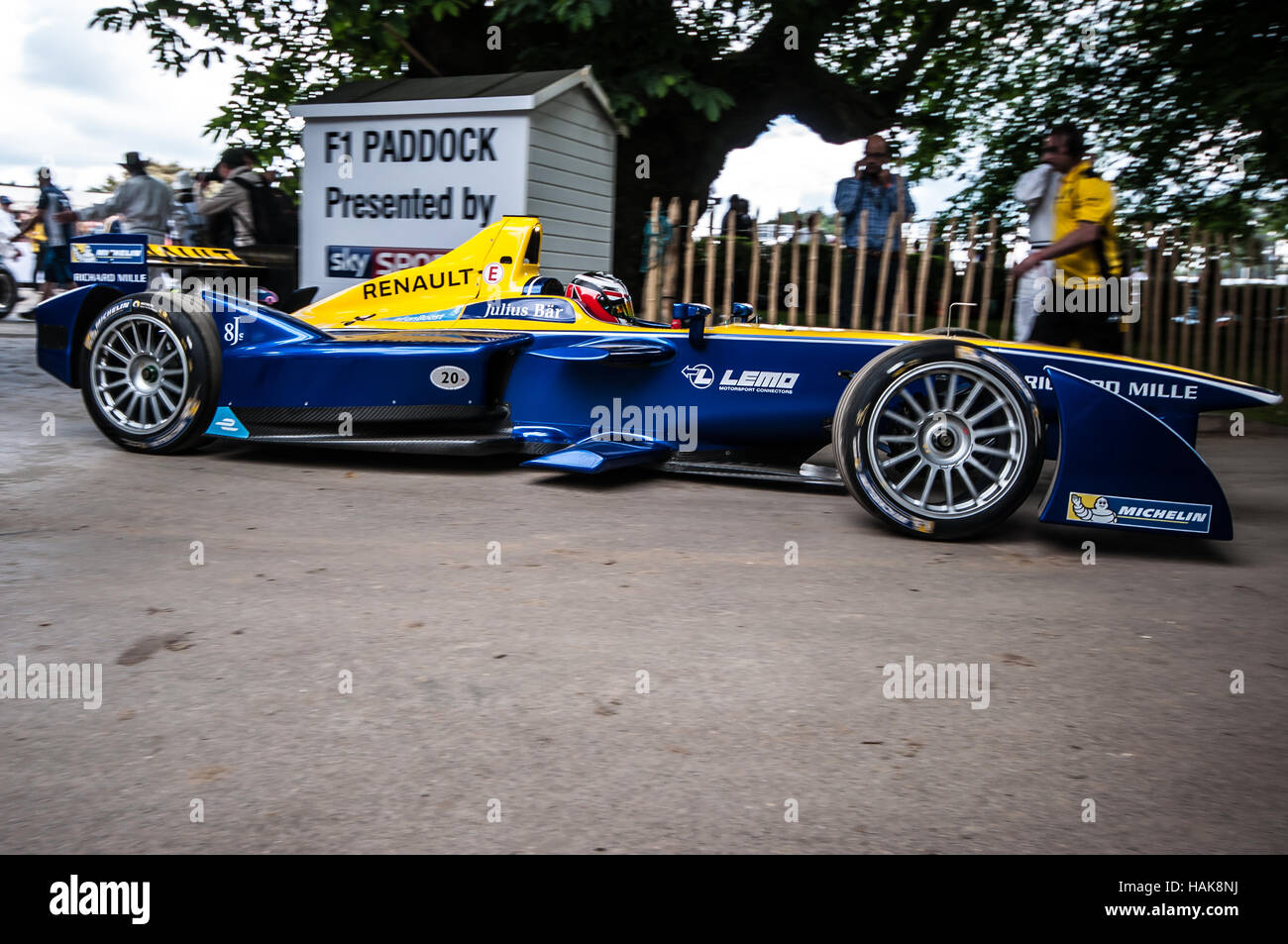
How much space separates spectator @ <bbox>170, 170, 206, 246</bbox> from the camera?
1336 cm

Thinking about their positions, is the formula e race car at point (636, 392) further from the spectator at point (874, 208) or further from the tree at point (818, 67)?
the tree at point (818, 67)

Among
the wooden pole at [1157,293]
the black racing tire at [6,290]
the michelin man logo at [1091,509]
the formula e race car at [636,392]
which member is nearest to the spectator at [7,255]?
the black racing tire at [6,290]

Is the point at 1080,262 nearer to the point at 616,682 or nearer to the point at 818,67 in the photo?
the point at 616,682

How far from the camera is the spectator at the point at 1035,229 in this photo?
6973 mm

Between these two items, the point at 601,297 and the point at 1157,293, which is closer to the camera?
the point at 601,297

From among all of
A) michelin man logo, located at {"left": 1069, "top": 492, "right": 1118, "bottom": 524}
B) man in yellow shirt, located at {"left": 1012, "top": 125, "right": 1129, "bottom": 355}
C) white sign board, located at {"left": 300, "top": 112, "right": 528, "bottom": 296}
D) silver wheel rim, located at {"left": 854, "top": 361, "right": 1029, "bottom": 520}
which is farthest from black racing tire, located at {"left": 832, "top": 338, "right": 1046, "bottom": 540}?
white sign board, located at {"left": 300, "top": 112, "right": 528, "bottom": 296}

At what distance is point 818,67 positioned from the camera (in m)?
14.7

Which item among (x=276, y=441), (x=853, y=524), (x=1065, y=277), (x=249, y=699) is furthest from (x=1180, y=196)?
(x=249, y=699)

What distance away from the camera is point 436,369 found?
5.92 metres

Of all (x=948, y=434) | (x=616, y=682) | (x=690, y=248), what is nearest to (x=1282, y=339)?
(x=690, y=248)

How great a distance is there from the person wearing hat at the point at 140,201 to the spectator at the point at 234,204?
3.73ft

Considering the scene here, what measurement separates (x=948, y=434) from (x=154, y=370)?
4.36m

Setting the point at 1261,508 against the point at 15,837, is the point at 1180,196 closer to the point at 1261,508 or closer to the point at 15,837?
the point at 1261,508
